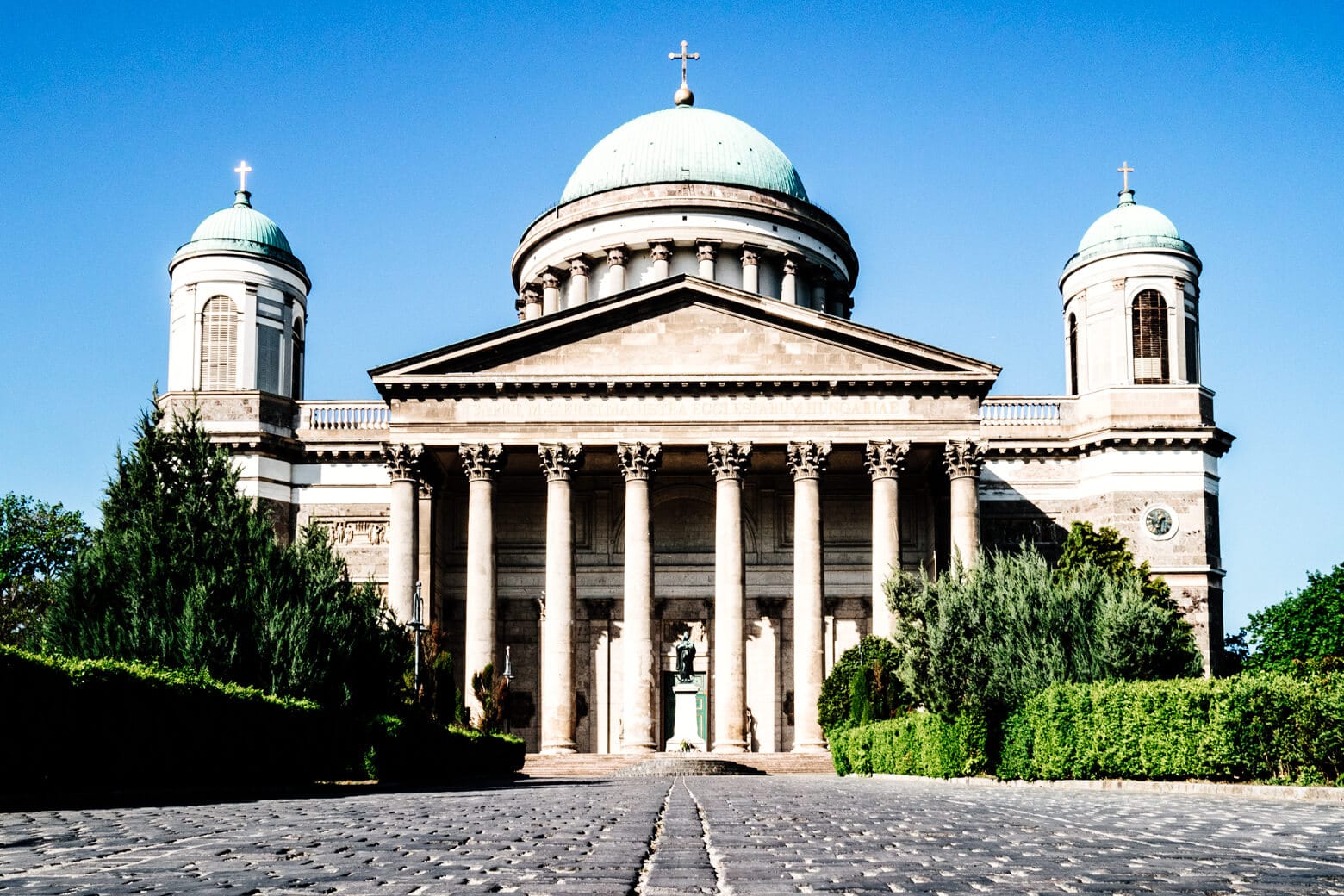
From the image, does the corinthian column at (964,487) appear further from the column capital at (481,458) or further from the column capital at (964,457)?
the column capital at (481,458)

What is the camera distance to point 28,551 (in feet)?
240

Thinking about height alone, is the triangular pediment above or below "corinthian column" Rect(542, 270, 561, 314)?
below

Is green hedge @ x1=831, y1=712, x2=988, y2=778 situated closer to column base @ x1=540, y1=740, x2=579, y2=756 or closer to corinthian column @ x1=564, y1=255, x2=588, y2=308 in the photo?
column base @ x1=540, y1=740, x2=579, y2=756

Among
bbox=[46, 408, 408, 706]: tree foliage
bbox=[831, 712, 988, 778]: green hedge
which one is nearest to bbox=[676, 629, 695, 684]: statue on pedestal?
bbox=[831, 712, 988, 778]: green hedge

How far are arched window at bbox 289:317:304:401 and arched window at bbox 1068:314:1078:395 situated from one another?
30225mm

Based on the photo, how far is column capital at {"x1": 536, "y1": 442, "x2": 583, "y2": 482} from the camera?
170 ft

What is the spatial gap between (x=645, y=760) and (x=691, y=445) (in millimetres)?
10640

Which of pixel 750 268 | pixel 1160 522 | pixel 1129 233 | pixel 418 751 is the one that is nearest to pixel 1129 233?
pixel 1129 233

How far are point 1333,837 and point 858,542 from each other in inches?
1800

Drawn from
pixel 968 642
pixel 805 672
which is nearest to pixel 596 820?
pixel 968 642

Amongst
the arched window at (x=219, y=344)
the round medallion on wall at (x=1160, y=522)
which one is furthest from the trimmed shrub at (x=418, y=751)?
the round medallion on wall at (x=1160, y=522)

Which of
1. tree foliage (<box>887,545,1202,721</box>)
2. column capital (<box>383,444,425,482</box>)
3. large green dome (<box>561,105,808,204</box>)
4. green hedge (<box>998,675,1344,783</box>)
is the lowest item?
green hedge (<box>998,675,1344,783</box>)

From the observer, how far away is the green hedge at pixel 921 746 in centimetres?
3369

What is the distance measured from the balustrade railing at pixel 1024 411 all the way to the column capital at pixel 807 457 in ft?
34.2
